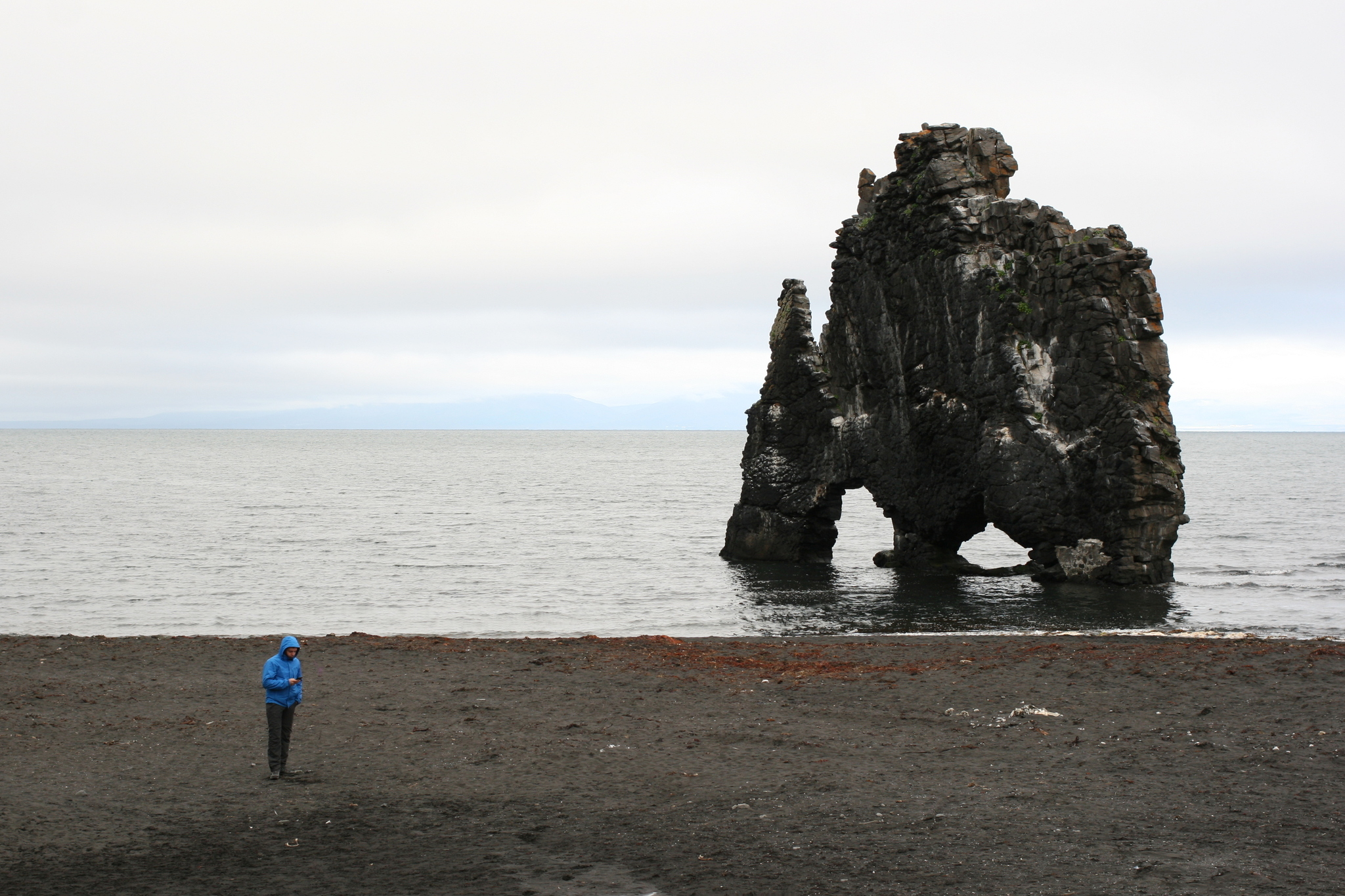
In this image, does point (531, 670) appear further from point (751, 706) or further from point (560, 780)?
point (560, 780)

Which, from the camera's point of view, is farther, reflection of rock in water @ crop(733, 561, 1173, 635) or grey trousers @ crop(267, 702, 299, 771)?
reflection of rock in water @ crop(733, 561, 1173, 635)

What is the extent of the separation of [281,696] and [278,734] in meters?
0.74

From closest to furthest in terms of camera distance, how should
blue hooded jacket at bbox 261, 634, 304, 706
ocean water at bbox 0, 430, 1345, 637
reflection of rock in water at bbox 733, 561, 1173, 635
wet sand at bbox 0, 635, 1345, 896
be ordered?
1. wet sand at bbox 0, 635, 1345, 896
2. blue hooded jacket at bbox 261, 634, 304, 706
3. reflection of rock in water at bbox 733, 561, 1173, 635
4. ocean water at bbox 0, 430, 1345, 637

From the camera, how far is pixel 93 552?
52.8 meters

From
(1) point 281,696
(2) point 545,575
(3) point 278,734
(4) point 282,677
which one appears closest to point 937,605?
(2) point 545,575

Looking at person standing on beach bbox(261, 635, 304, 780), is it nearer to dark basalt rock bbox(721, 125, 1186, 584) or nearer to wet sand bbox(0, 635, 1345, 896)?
wet sand bbox(0, 635, 1345, 896)

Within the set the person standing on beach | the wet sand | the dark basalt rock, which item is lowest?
the wet sand

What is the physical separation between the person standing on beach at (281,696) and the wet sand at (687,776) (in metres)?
0.39

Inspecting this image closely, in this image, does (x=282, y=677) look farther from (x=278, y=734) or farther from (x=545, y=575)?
(x=545, y=575)

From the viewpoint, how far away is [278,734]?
15.3 meters

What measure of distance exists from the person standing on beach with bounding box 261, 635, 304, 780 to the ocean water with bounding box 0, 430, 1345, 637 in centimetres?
1728

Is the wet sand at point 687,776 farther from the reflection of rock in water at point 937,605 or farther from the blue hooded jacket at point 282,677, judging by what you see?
the reflection of rock in water at point 937,605

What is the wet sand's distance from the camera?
11867mm

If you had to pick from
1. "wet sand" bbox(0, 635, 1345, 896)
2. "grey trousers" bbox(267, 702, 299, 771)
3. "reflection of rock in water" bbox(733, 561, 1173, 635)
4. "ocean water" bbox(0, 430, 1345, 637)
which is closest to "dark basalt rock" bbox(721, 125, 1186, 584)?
"reflection of rock in water" bbox(733, 561, 1173, 635)
